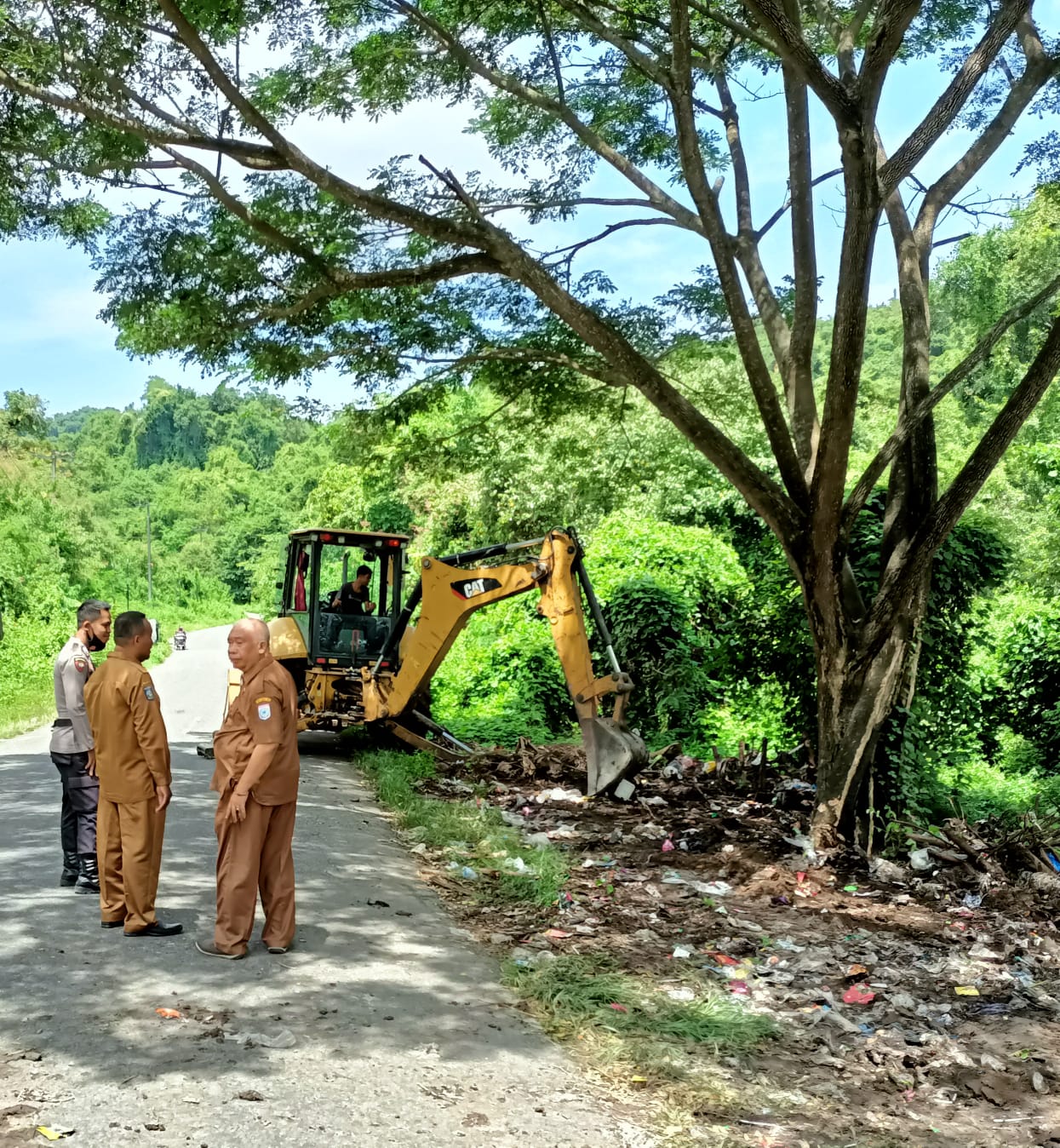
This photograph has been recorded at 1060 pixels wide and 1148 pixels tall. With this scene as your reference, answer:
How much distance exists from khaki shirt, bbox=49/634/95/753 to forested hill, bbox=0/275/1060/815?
5.23 meters

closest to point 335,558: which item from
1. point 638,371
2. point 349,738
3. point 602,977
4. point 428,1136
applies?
point 349,738

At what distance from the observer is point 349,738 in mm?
15125

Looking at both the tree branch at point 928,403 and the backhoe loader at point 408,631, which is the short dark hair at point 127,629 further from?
the tree branch at point 928,403

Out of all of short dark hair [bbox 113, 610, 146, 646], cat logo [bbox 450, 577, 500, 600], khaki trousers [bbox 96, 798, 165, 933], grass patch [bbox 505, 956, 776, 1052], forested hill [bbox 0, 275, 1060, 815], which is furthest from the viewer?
forested hill [bbox 0, 275, 1060, 815]

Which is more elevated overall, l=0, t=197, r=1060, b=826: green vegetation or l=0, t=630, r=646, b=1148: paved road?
l=0, t=197, r=1060, b=826: green vegetation

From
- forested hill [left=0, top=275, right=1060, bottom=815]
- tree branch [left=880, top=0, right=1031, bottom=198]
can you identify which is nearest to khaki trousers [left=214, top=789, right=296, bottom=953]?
forested hill [left=0, top=275, right=1060, bottom=815]

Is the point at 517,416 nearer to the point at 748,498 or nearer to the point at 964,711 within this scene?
the point at 748,498

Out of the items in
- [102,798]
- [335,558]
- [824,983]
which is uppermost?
[335,558]

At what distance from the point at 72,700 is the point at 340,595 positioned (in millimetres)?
7866

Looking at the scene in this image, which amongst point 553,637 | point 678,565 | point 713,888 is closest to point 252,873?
point 713,888

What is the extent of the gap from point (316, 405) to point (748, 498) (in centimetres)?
490

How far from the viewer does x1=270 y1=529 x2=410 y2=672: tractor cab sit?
14359 mm

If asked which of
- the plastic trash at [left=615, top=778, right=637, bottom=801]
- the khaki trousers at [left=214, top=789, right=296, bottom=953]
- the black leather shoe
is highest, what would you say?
the khaki trousers at [left=214, top=789, right=296, bottom=953]

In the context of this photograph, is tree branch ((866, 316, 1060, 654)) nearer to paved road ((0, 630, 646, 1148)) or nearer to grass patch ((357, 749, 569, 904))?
grass patch ((357, 749, 569, 904))
